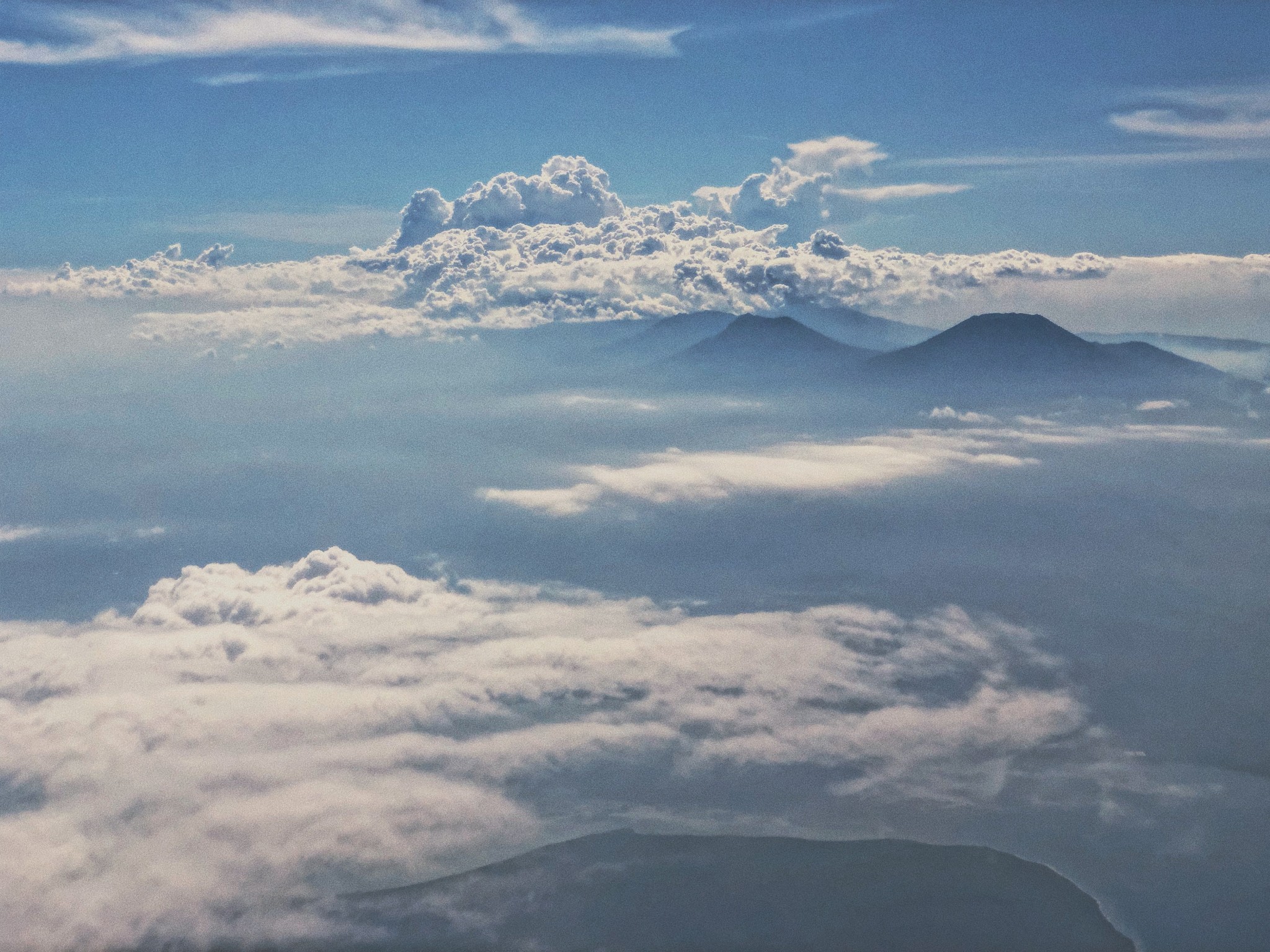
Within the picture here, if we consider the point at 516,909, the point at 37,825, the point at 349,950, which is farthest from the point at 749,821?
the point at 37,825

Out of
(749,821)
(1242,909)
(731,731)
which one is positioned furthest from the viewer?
(731,731)

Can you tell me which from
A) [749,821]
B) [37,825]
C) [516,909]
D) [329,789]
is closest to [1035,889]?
[749,821]

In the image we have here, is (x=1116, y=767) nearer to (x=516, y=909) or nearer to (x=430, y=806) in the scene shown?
(x=516, y=909)

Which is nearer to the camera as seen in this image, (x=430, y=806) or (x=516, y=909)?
(x=516, y=909)

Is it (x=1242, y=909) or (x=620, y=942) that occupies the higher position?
(x=1242, y=909)

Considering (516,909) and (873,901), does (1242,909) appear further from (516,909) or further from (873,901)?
(516,909)

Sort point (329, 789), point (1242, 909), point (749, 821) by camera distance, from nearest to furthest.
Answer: point (1242, 909)
point (749, 821)
point (329, 789)
